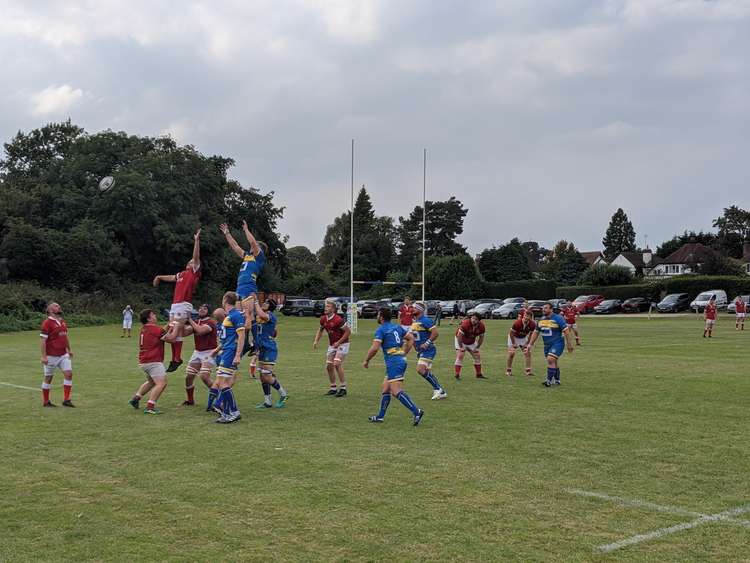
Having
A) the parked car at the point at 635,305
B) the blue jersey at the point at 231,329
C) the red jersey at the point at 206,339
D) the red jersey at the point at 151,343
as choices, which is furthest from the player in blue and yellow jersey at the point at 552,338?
the parked car at the point at 635,305

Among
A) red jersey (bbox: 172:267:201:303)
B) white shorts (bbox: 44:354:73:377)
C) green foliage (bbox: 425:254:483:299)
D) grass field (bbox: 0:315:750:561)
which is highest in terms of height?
green foliage (bbox: 425:254:483:299)

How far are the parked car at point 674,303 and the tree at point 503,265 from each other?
2531 cm

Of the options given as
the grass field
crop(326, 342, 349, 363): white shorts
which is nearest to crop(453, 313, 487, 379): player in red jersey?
the grass field

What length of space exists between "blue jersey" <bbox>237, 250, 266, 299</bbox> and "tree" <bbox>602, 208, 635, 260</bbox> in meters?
140

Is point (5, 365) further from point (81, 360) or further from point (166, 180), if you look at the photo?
point (166, 180)

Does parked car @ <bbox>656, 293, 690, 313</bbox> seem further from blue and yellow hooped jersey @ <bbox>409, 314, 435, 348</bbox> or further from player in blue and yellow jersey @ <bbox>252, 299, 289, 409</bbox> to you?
player in blue and yellow jersey @ <bbox>252, 299, 289, 409</bbox>

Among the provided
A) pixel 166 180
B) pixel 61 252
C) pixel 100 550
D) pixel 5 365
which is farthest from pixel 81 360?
A: pixel 166 180

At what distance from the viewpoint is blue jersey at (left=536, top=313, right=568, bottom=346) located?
54.4ft

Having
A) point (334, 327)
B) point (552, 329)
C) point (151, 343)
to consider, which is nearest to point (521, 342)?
point (552, 329)

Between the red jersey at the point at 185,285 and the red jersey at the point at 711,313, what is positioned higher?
the red jersey at the point at 185,285

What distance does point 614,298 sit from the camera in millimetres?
70875

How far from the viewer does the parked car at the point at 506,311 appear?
61000mm

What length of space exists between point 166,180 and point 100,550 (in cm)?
5950

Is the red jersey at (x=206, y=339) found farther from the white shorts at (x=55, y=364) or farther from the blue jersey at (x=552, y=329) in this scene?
the blue jersey at (x=552, y=329)
